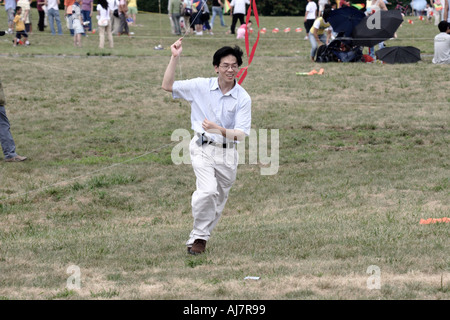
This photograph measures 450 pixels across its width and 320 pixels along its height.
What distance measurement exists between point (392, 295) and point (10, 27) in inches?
929

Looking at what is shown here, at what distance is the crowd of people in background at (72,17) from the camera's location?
24125mm

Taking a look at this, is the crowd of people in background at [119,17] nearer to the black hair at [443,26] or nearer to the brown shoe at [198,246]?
the black hair at [443,26]

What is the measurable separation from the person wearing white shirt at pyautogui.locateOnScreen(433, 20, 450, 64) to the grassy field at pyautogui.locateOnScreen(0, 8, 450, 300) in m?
0.81

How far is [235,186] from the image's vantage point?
11461mm

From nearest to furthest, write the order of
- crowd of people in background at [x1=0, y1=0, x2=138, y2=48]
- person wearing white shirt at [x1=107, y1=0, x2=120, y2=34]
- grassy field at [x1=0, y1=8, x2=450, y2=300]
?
grassy field at [x1=0, y1=8, x2=450, y2=300], crowd of people in background at [x1=0, y1=0, x2=138, y2=48], person wearing white shirt at [x1=107, y1=0, x2=120, y2=34]

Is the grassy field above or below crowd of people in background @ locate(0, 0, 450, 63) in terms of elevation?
below

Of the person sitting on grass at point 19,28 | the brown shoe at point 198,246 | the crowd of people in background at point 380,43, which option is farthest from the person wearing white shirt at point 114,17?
the brown shoe at point 198,246

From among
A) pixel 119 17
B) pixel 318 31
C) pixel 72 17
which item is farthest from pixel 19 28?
pixel 318 31

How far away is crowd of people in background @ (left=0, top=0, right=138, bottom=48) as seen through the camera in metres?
24.1

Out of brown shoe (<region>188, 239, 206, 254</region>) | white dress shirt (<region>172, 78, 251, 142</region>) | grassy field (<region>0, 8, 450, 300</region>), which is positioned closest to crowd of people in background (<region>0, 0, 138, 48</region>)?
grassy field (<region>0, 8, 450, 300</region>)

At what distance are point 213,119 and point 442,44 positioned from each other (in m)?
14.0

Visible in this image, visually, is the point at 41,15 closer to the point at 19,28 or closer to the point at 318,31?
the point at 19,28

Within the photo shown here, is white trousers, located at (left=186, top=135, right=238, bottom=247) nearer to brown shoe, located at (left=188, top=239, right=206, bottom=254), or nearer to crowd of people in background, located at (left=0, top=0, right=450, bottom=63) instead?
brown shoe, located at (left=188, top=239, right=206, bottom=254)

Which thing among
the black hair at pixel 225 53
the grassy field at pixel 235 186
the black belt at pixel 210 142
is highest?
the black hair at pixel 225 53
